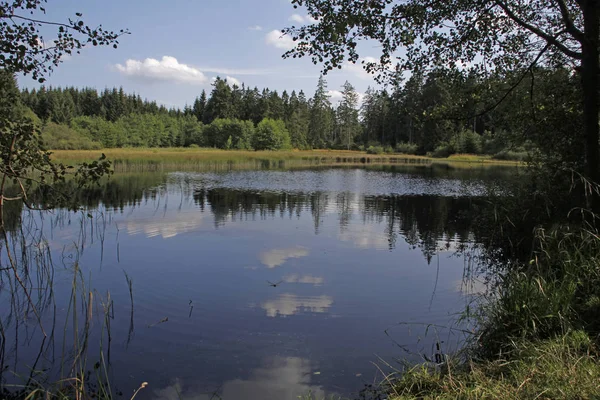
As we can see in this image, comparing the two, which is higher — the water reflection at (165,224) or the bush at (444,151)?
the bush at (444,151)

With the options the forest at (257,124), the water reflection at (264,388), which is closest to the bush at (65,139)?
the forest at (257,124)

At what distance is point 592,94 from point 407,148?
80014 millimetres

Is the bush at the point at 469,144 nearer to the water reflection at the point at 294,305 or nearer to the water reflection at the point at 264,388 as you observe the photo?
the water reflection at the point at 294,305

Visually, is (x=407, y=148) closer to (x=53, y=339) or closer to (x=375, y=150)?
(x=375, y=150)

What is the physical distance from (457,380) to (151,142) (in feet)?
320

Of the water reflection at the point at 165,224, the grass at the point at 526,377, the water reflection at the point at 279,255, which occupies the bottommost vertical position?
the water reflection at the point at 279,255

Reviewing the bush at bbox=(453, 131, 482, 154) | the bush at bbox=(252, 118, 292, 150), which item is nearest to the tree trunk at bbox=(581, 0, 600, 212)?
the bush at bbox=(453, 131, 482, 154)

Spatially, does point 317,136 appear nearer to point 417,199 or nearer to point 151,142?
point 151,142

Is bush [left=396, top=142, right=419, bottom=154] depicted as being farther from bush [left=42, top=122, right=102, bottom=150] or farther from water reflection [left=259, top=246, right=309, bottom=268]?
water reflection [left=259, top=246, right=309, bottom=268]

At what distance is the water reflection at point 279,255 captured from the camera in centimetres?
1151

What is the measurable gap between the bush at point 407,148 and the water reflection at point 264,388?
8149 cm

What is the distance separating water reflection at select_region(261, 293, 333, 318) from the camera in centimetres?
810

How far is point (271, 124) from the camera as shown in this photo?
299 ft

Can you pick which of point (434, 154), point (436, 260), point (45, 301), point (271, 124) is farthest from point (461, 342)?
point (271, 124)
